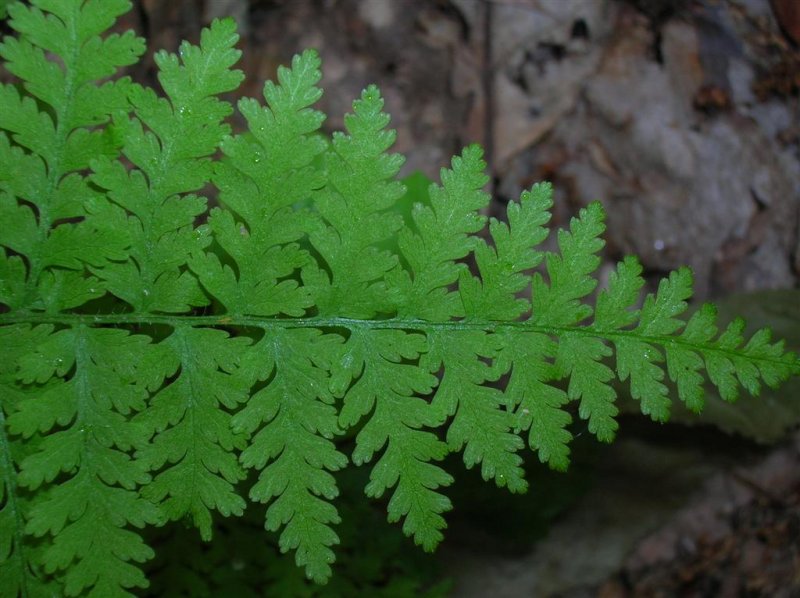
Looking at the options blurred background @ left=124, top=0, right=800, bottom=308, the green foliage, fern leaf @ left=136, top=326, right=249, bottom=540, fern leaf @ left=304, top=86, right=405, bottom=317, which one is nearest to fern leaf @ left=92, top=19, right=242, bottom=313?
the green foliage

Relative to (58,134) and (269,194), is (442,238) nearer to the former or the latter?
(269,194)

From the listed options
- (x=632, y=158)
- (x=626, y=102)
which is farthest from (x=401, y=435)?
(x=626, y=102)

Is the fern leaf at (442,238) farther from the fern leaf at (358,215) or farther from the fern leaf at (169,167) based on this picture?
the fern leaf at (169,167)

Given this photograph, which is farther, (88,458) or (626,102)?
(626,102)

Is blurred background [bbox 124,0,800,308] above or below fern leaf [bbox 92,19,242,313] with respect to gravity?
above

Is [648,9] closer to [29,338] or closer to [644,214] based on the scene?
[644,214]

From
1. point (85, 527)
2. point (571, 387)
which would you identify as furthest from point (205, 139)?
point (571, 387)

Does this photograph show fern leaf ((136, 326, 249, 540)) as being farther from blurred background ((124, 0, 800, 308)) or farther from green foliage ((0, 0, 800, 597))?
blurred background ((124, 0, 800, 308))

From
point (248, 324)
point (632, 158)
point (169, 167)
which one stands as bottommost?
point (248, 324)
